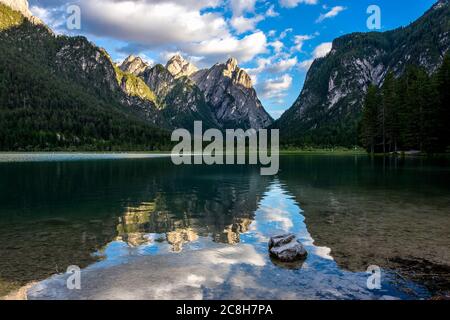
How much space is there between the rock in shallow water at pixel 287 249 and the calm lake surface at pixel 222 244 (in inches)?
Result: 20.3

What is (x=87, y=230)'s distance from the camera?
83.3 ft

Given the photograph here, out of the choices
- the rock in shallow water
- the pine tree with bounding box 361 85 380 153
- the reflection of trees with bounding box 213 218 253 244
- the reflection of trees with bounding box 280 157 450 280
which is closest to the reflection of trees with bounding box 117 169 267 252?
the reflection of trees with bounding box 213 218 253 244

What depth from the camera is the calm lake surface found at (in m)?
14.6

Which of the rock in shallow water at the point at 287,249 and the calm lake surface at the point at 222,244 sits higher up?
the rock in shallow water at the point at 287,249

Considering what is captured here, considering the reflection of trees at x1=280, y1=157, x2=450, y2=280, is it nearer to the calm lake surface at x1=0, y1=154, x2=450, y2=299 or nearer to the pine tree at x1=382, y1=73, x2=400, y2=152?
the calm lake surface at x1=0, y1=154, x2=450, y2=299

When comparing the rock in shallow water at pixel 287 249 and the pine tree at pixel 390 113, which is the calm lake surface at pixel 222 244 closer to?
the rock in shallow water at pixel 287 249

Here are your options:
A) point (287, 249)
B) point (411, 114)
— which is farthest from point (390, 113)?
point (287, 249)

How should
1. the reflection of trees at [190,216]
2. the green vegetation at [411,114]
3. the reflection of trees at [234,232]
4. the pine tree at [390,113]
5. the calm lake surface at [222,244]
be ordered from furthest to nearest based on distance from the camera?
the pine tree at [390,113], the green vegetation at [411,114], the reflection of trees at [190,216], the reflection of trees at [234,232], the calm lake surface at [222,244]

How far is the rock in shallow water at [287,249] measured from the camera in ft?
60.0

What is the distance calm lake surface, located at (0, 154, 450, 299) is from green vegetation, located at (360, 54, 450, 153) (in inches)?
2717

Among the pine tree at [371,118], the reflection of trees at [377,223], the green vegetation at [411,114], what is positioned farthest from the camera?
the pine tree at [371,118]

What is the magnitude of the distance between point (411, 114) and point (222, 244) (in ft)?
347

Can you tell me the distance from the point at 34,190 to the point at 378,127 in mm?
122231

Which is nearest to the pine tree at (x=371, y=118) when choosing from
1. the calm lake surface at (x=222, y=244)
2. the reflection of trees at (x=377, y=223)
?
the reflection of trees at (x=377, y=223)
